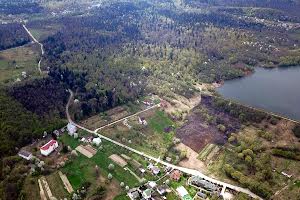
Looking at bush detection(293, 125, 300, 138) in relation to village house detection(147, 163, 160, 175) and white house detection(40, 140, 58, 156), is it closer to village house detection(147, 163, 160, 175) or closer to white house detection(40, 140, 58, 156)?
village house detection(147, 163, 160, 175)

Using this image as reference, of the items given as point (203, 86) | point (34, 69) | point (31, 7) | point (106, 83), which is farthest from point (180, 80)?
point (31, 7)

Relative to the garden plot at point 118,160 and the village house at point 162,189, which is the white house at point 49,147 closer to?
the garden plot at point 118,160

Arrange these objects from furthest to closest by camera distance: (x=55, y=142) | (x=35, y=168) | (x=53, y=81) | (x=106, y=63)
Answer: (x=106, y=63) → (x=53, y=81) → (x=55, y=142) → (x=35, y=168)

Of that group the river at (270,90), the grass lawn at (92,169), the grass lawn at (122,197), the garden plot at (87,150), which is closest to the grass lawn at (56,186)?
the grass lawn at (92,169)

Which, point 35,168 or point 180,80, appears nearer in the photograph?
point 35,168

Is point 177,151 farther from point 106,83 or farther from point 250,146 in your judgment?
point 106,83

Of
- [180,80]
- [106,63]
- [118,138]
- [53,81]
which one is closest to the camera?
[118,138]

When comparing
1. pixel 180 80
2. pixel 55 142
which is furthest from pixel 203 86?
pixel 55 142
